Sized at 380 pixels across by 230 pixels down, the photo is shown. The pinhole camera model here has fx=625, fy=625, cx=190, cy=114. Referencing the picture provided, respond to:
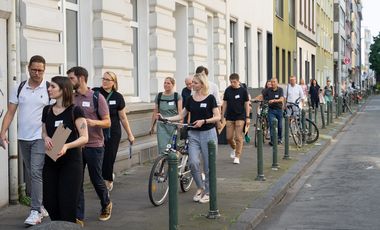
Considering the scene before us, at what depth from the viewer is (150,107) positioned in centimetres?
1256

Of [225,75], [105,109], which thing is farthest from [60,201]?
[225,75]

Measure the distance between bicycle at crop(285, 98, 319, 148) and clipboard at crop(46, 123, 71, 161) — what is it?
10620 mm

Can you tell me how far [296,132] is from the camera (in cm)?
1568

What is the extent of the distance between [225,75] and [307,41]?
22965 millimetres

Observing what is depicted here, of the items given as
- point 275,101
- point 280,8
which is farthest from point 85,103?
point 280,8

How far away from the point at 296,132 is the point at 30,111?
9.93 metres

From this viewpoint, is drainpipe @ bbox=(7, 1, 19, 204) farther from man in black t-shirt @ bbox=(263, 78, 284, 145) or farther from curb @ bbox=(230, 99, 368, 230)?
man in black t-shirt @ bbox=(263, 78, 284, 145)

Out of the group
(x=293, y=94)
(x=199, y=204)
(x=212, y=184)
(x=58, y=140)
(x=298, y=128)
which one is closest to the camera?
(x=58, y=140)

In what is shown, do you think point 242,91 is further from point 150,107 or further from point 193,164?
point 193,164

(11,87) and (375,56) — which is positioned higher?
(375,56)

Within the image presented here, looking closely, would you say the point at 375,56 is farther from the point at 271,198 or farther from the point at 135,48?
the point at 271,198

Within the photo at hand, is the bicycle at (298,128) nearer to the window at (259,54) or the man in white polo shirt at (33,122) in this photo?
the window at (259,54)

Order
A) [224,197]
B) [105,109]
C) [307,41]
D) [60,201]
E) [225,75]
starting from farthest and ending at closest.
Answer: [307,41] → [225,75] → [224,197] → [105,109] → [60,201]

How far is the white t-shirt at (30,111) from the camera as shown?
22.2 feet
